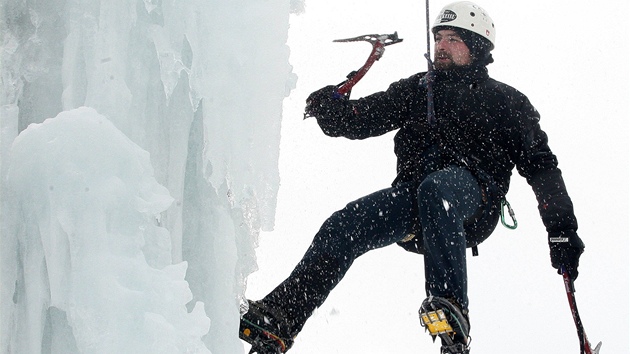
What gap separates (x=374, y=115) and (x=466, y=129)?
→ 1.87 feet

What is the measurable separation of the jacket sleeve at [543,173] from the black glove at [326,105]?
1038mm

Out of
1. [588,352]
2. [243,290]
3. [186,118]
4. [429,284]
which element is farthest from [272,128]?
[588,352]

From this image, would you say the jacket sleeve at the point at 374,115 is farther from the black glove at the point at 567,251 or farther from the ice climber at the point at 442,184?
the black glove at the point at 567,251

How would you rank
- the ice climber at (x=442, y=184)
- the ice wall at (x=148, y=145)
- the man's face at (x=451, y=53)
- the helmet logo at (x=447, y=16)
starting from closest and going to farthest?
the ice wall at (x=148, y=145), the ice climber at (x=442, y=184), the man's face at (x=451, y=53), the helmet logo at (x=447, y=16)

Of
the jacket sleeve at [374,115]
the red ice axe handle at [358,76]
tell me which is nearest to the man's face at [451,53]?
the jacket sleeve at [374,115]

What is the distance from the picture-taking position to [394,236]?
443 cm

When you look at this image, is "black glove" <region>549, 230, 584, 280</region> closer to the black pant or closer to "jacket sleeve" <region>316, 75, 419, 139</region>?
the black pant

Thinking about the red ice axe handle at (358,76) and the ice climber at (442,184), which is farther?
the red ice axe handle at (358,76)

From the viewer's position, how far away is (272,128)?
4.55m

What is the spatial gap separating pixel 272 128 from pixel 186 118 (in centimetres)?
50

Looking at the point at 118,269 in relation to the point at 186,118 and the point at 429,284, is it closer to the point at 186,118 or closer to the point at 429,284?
the point at 186,118

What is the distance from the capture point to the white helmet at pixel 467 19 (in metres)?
5.14

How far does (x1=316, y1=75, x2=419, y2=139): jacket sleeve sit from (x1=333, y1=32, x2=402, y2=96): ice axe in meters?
0.09

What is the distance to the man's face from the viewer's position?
16.6 ft
